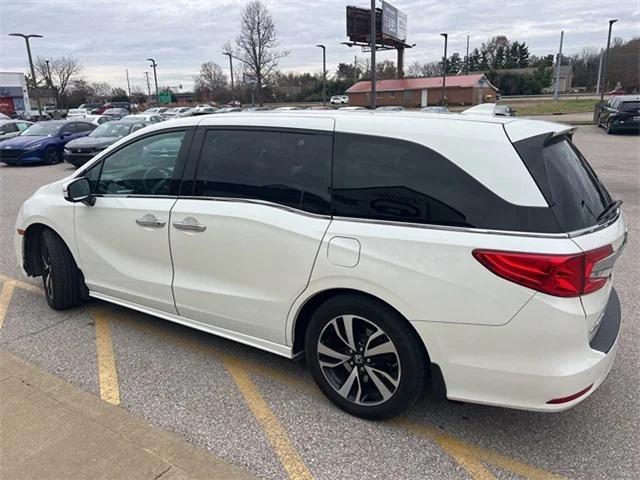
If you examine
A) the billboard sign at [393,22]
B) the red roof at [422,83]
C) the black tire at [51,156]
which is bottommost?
the black tire at [51,156]

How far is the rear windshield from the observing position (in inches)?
91.1

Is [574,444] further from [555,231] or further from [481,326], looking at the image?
[555,231]

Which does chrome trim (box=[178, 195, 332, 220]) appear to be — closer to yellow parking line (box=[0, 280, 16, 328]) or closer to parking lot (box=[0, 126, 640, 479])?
parking lot (box=[0, 126, 640, 479])

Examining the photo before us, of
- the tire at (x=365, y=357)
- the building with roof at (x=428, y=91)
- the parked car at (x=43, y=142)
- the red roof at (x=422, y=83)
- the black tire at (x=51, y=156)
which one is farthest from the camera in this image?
the building with roof at (x=428, y=91)

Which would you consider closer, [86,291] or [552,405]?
[552,405]

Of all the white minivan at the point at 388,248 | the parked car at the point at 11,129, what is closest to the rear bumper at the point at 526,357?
the white minivan at the point at 388,248

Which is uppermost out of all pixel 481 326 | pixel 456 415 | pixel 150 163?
pixel 150 163

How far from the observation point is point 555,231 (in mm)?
2248

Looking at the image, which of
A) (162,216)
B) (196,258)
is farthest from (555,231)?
(162,216)

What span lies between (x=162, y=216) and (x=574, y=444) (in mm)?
2793

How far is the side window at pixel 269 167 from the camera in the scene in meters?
2.86

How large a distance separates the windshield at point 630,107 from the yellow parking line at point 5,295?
24.0 metres

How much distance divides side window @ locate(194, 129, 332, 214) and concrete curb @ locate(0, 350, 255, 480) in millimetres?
1416

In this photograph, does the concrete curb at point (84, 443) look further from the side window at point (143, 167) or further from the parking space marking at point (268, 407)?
the side window at point (143, 167)
